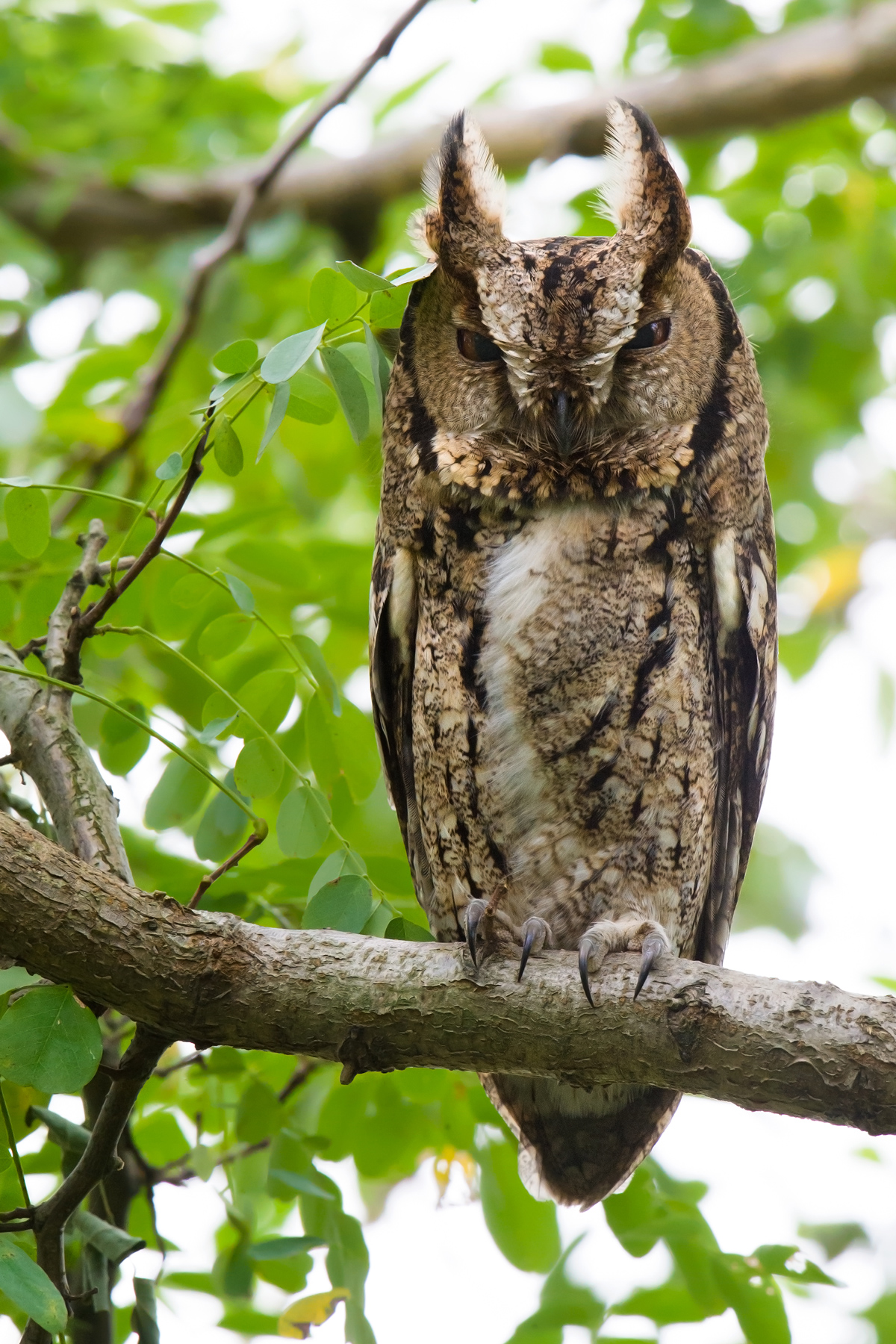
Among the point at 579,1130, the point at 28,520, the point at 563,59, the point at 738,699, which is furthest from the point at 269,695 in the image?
the point at 563,59

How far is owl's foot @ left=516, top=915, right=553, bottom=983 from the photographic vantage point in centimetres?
192

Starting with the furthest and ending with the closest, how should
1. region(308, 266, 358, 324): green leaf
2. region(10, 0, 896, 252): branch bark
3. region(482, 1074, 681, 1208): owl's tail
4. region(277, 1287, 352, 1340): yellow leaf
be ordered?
region(10, 0, 896, 252): branch bark
region(482, 1074, 681, 1208): owl's tail
region(277, 1287, 352, 1340): yellow leaf
region(308, 266, 358, 324): green leaf

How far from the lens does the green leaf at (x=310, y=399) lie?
180cm

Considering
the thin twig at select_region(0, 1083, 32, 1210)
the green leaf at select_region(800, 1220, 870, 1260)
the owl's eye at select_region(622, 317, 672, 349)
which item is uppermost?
the owl's eye at select_region(622, 317, 672, 349)

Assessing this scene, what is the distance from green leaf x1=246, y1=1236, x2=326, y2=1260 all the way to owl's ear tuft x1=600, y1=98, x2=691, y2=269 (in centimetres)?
171

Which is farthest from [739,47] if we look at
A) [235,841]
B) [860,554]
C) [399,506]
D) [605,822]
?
[235,841]

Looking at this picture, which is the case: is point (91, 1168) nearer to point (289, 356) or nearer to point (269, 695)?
point (269, 695)

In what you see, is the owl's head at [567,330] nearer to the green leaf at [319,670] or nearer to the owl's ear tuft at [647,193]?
the owl's ear tuft at [647,193]

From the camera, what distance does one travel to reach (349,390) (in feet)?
5.74

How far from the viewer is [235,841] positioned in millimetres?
1999

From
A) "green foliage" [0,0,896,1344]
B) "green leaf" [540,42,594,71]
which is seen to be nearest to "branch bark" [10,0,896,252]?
"green foliage" [0,0,896,1344]

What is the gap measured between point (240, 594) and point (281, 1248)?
3.05 feet

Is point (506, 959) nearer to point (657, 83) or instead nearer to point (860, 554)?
point (657, 83)

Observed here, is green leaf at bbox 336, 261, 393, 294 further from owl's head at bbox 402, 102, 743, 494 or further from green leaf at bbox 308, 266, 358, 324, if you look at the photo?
owl's head at bbox 402, 102, 743, 494
